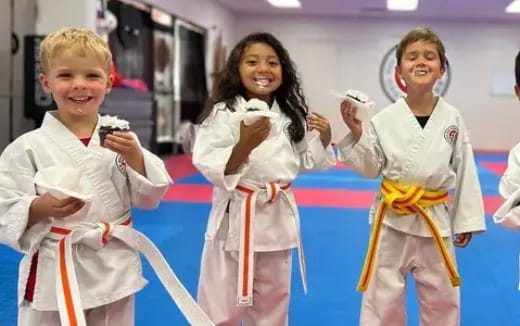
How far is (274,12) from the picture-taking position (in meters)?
16.1

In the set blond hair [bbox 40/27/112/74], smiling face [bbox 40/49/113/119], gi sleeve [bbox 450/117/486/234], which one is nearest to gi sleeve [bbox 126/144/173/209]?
smiling face [bbox 40/49/113/119]

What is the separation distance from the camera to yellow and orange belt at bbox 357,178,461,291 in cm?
227

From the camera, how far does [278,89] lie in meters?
2.51

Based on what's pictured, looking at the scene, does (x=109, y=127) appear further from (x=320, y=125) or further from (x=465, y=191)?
(x=465, y=191)

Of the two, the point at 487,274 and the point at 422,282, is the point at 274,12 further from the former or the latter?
the point at 422,282

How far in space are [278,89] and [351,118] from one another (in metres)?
0.39

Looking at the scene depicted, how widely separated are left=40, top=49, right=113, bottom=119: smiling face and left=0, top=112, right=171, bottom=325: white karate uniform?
85 mm

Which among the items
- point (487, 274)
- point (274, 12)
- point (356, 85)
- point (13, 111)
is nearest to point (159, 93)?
point (13, 111)

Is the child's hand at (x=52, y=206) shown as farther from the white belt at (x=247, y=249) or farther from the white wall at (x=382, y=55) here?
the white wall at (x=382, y=55)

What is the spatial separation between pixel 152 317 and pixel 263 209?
1163 millimetres

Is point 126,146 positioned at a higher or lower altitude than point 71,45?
lower

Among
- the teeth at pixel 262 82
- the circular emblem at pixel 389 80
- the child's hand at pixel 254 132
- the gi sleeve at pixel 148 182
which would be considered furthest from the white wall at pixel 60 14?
the circular emblem at pixel 389 80

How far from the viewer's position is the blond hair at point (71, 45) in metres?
1.79

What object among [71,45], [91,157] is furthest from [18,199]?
[71,45]
